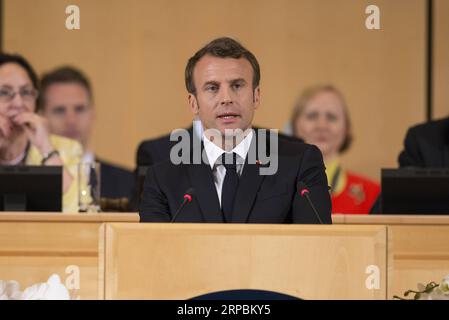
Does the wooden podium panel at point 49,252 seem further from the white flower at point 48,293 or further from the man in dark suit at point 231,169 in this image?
the white flower at point 48,293

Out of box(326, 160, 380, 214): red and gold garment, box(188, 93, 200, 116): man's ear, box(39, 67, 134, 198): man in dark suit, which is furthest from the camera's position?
box(39, 67, 134, 198): man in dark suit

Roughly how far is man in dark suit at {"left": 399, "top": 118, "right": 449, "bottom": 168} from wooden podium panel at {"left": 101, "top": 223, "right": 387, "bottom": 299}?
254cm

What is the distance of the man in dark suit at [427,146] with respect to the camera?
15.0 feet

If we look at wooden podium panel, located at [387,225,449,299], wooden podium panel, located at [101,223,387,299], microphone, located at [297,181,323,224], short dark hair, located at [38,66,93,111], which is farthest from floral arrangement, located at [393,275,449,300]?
short dark hair, located at [38,66,93,111]

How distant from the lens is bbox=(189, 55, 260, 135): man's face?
2850mm

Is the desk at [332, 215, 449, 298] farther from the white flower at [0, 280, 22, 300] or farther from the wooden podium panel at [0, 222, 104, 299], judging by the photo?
the white flower at [0, 280, 22, 300]

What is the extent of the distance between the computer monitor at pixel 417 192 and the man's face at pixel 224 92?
1.04 meters

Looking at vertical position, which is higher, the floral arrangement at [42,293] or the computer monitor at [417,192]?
the computer monitor at [417,192]

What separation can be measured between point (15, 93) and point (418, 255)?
2.50m

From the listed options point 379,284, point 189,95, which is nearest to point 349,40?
point 189,95

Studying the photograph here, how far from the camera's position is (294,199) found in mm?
2871

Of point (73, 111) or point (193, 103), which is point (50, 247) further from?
point (73, 111)

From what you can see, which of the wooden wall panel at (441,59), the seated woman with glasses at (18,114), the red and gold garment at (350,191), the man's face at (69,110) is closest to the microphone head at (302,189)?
the seated woman with glasses at (18,114)

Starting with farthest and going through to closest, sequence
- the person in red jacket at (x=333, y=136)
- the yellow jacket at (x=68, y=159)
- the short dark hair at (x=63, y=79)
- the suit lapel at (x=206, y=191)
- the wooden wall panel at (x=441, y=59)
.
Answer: the wooden wall panel at (x=441, y=59), the short dark hair at (x=63, y=79), the person in red jacket at (x=333, y=136), the yellow jacket at (x=68, y=159), the suit lapel at (x=206, y=191)
